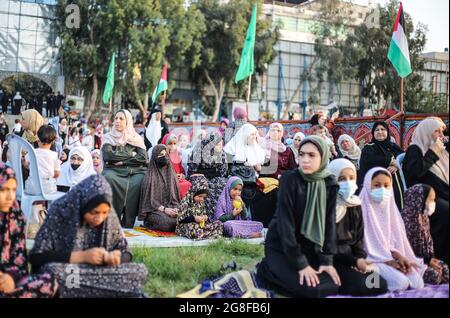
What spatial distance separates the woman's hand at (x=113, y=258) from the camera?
290cm

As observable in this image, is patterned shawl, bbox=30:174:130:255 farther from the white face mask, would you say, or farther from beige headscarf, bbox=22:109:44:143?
beige headscarf, bbox=22:109:44:143

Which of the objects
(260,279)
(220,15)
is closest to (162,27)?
(220,15)

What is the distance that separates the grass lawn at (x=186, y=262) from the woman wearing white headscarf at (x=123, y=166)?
1.25 m

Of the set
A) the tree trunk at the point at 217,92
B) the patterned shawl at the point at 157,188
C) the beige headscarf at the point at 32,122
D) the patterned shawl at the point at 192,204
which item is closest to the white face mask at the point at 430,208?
the patterned shawl at the point at 192,204

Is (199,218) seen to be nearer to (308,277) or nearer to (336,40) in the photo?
(308,277)

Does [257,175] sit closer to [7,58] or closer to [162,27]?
[7,58]

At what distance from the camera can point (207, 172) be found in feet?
20.7

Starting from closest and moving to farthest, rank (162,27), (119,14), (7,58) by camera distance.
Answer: (7,58) → (119,14) → (162,27)

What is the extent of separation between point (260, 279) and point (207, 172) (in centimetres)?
304

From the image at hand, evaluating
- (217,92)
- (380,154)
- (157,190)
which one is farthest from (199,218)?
(217,92)

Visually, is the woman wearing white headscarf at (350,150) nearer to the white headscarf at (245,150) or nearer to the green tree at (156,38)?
the white headscarf at (245,150)

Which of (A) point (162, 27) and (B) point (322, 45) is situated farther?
(B) point (322, 45)

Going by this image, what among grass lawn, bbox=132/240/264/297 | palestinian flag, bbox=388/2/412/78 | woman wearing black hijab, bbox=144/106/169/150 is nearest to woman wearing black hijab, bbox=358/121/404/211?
grass lawn, bbox=132/240/264/297

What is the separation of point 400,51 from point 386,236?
422 cm
